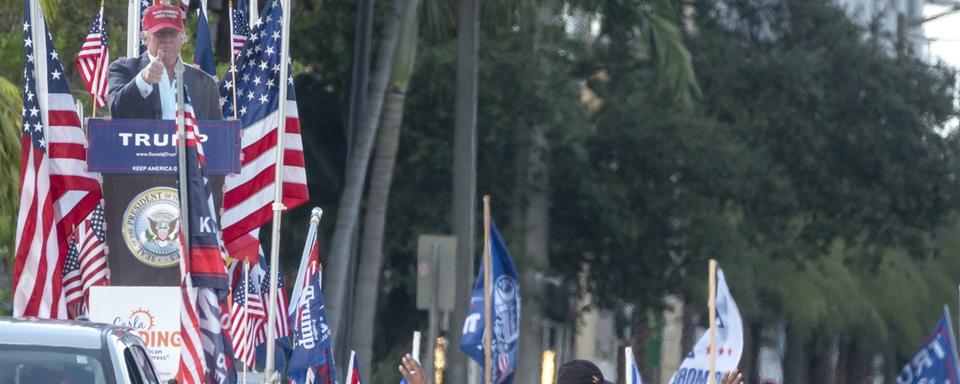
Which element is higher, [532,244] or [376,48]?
[376,48]

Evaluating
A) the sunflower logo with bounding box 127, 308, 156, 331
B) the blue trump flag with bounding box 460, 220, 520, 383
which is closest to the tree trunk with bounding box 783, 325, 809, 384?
the blue trump flag with bounding box 460, 220, 520, 383

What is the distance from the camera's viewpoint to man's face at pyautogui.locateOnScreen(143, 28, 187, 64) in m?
10.9

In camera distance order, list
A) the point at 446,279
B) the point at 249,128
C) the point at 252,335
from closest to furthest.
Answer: the point at 249,128, the point at 252,335, the point at 446,279

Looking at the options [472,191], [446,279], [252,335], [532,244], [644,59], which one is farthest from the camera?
[644,59]

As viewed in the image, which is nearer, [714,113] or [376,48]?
[376,48]

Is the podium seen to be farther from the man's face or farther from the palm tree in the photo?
the palm tree

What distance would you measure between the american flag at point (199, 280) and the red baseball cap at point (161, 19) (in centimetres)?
40

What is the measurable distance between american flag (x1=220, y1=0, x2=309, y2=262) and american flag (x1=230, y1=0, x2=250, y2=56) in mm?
949

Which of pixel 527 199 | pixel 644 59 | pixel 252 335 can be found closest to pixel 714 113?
pixel 644 59

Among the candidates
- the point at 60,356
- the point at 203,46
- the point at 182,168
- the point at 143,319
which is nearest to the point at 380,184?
the point at 203,46

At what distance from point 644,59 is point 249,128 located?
19.0m

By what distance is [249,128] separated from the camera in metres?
12.9

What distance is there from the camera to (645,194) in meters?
30.3

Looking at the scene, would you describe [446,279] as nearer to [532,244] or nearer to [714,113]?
[532,244]
